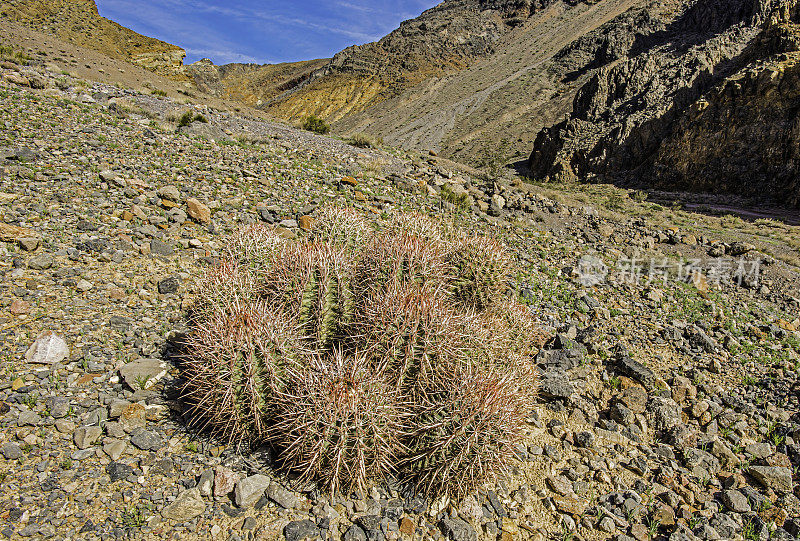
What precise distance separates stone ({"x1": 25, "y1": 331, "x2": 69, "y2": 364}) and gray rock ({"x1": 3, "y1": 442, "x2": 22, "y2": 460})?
0.94 metres

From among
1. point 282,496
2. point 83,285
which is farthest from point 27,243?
point 282,496

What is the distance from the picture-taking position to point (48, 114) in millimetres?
9188

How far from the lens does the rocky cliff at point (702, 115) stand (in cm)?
2359

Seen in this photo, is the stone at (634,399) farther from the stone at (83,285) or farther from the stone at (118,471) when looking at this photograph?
the stone at (83,285)

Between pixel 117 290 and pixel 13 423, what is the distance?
1.96 m

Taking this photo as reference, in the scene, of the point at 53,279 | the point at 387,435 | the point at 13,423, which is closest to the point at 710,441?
the point at 387,435

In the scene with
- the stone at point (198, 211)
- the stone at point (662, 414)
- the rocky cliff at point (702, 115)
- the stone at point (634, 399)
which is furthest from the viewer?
the rocky cliff at point (702, 115)

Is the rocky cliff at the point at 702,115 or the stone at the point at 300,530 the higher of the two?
the rocky cliff at the point at 702,115

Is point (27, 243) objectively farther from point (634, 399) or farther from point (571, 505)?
point (634, 399)

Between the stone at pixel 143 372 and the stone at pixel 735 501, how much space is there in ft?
17.4

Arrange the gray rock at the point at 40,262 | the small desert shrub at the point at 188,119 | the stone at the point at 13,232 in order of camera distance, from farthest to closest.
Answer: the small desert shrub at the point at 188,119 → the stone at the point at 13,232 → the gray rock at the point at 40,262

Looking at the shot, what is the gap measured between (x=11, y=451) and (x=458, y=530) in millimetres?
3251

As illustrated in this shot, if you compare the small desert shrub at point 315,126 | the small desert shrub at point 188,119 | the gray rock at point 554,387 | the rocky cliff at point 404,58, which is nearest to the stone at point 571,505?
the gray rock at point 554,387

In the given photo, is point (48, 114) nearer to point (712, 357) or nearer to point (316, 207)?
point (316, 207)
